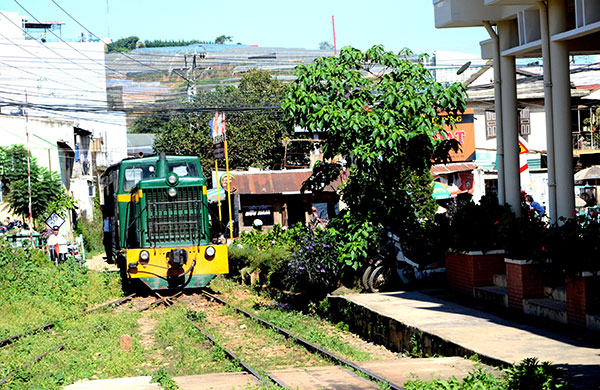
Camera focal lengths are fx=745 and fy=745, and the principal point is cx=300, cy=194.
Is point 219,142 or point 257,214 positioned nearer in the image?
point 219,142

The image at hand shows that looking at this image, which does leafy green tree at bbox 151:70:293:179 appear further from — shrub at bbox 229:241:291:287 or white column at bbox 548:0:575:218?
white column at bbox 548:0:575:218

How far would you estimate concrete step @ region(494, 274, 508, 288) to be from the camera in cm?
1264

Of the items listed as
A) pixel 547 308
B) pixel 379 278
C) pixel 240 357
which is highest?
pixel 547 308

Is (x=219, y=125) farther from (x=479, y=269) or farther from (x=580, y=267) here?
(x=580, y=267)

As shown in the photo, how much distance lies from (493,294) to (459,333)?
2.37m

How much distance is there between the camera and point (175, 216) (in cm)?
1898

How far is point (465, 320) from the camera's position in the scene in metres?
11.3

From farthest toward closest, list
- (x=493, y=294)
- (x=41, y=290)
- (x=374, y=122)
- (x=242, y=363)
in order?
(x=41, y=290)
(x=374, y=122)
(x=493, y=294)
(x=242, y=363)

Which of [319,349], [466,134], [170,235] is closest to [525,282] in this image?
[319,349]

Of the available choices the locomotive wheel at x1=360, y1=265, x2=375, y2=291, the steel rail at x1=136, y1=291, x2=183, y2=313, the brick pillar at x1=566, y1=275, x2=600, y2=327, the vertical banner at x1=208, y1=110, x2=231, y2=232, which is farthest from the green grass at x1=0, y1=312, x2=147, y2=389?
the vertical banner at x1=208, y1=110, x2=231, y2=232

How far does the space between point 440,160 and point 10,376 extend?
10011 millimetres

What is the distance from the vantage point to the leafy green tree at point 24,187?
36.3 meters

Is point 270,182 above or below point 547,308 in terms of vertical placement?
above

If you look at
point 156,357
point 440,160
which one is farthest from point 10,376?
point 440,160
